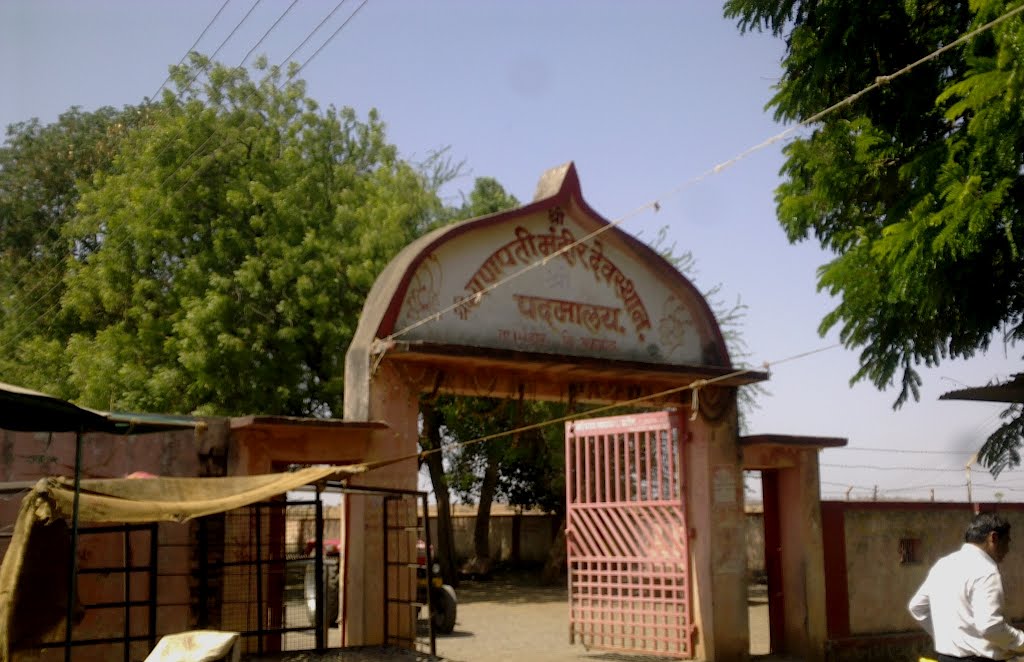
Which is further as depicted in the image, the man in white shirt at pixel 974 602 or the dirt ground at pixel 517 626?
the dirt ground at pixel 517 626

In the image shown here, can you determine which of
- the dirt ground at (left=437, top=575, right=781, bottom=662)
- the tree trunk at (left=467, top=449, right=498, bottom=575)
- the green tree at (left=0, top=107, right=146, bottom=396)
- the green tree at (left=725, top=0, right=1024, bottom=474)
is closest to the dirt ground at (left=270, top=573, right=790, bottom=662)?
the dirt ground at (left=437, top=575, right=781, bottom=662)

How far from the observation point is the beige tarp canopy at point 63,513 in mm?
7664

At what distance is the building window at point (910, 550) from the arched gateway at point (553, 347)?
9.19ft

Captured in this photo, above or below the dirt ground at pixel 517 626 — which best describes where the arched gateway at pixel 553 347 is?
above

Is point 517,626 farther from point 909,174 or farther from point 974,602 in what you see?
point 974,602

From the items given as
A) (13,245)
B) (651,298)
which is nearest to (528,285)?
(651,298)

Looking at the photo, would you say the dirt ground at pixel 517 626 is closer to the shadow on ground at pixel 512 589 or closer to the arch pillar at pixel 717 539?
the shadow on ground at pixel 512 589

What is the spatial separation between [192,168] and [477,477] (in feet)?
37.9

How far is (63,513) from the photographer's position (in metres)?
7.83

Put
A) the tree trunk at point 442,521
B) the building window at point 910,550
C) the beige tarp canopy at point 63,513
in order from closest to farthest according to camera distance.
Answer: the beige tarp canopy at point 63,513, the building window at point 910,550, the tree trunk at point 442,521

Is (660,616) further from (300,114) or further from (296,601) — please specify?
(300,114)

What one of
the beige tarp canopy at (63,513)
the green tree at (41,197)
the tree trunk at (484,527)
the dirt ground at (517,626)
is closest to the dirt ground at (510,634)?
the dirt ground at (517,626)

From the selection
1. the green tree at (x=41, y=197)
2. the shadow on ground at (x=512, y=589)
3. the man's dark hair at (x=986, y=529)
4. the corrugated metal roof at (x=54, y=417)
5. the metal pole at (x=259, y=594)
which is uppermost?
the green tree at (x=41, y=197)

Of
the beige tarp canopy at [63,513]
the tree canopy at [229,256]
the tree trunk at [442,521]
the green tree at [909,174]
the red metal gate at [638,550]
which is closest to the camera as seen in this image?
the beige tarp canopy at [63,513]
